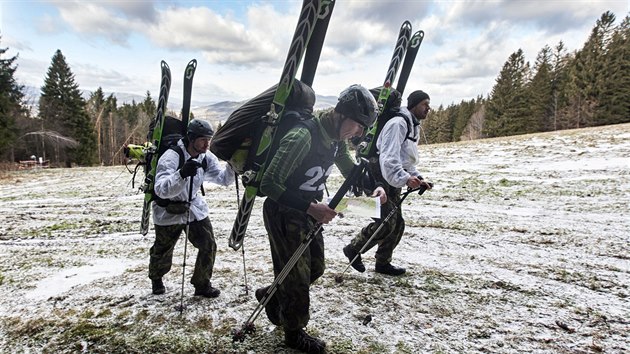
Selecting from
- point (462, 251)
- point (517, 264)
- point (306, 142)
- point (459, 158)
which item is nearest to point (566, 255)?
point (517, 264)

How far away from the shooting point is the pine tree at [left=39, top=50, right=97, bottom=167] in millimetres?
42438

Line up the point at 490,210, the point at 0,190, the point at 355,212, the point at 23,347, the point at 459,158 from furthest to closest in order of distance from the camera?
the point at 459,158 < the point at 0,190 < the point at 490,210 < the point at 23,347 < the point at 355,212

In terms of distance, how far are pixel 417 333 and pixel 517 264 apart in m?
3.05

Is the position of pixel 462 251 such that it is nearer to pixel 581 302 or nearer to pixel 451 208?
pixel 581 302

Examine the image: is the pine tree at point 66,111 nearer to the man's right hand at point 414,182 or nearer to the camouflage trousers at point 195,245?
the camouflage trousers at point 195,245

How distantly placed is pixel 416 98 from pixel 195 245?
3889mm

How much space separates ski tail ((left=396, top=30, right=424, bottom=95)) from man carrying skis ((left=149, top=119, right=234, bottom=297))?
13.1 feet

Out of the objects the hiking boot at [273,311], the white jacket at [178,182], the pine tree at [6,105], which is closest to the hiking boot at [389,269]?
the hiking boot at [273,311]

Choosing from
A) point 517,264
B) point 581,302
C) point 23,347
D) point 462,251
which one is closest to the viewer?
point 23,347

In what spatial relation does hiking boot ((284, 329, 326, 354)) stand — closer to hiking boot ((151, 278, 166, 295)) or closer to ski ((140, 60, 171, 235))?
hiking boot ((151, 278, 166, 295))

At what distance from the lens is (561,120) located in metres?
48.2

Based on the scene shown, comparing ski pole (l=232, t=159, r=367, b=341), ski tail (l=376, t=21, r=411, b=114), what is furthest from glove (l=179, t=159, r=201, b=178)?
ski tail (l=376, t=21, r=411, b=114)

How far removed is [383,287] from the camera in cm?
491

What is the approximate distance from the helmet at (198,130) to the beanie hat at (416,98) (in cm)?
300
